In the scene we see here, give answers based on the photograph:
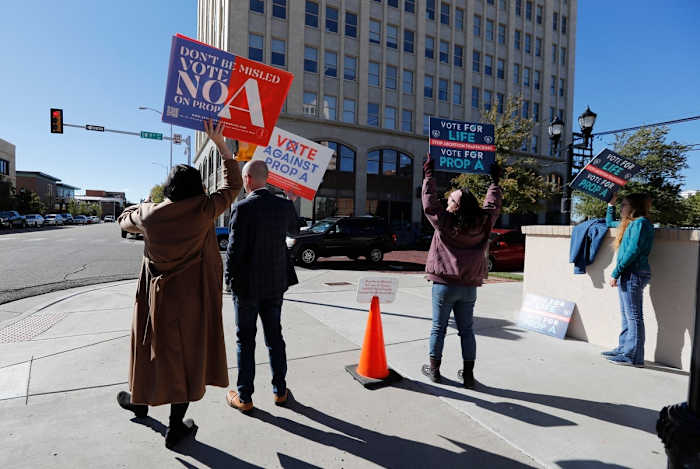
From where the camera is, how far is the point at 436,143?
500 centimetres

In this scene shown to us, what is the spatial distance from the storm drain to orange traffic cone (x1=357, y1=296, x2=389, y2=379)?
4235 millimetres

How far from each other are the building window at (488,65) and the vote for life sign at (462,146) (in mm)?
32480

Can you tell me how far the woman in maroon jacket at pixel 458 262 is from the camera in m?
3.42

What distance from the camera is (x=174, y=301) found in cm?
247

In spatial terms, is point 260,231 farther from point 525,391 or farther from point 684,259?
point 684,259

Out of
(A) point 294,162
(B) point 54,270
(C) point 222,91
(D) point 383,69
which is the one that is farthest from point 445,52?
(C) point 222,91

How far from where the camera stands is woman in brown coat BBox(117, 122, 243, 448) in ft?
8.03

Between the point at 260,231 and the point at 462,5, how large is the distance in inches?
1414

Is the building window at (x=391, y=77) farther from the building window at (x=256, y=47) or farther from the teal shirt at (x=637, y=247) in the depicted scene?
the teal shirt at (x=637, y=247)

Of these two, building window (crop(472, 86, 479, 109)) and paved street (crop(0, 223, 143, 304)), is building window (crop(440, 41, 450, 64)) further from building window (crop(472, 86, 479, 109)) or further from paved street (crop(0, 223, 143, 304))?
paved street (crop(0, 223, 143, 304))

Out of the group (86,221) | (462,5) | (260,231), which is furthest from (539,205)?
(86,221)

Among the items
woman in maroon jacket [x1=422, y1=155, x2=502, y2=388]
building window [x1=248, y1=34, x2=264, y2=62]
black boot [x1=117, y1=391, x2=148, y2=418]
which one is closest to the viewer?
black boot [x1=117, y1=391, x2=148, y2=418]

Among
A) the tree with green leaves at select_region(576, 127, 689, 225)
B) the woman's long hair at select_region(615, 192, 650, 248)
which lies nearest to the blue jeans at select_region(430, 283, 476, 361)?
the woman's long hair at select_region(615, 192, 650, 248)

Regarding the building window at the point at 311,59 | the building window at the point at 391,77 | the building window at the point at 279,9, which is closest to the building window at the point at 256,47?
the building window at the point at 279,9
